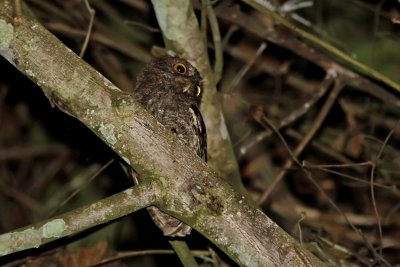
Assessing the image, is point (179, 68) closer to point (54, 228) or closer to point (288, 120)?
point (288, 120)

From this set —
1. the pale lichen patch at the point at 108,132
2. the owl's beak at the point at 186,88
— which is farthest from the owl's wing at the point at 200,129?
the pale lichen patch at the point at 108,132

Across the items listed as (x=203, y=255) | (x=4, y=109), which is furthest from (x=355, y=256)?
(x=4, y=109)

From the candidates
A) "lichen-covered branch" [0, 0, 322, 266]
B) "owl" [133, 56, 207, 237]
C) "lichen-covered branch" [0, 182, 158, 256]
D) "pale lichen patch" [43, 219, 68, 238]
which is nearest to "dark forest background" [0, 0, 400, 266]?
"owl" [133, 56, 207, 237]

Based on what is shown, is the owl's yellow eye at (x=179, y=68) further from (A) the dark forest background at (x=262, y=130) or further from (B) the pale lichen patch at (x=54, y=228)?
(B) the pale lichen patch at (x=54, y=228)

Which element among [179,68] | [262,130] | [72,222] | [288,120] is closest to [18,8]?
[72,222]

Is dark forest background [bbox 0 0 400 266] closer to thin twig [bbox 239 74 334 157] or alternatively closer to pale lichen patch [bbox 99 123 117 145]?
thin twig [bbox 239 74 334 157]

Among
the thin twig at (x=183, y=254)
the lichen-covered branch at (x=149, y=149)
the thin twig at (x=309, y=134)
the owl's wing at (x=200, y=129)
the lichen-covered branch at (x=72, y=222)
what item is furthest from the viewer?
the thin twig at (x=309, y=134)

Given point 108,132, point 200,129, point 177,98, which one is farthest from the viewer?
point 177,98

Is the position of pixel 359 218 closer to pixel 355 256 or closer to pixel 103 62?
pixel 355 256
